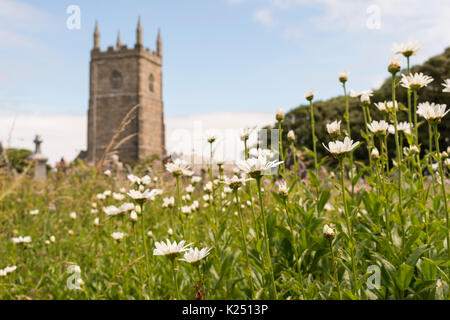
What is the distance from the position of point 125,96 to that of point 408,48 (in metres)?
38.0

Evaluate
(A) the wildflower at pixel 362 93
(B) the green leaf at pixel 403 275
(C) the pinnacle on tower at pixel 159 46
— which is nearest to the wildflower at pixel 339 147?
(B) the green leaf at pixel 403 275

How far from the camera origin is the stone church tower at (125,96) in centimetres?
3616

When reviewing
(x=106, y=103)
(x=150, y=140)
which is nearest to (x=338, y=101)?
(x=150, y=140)

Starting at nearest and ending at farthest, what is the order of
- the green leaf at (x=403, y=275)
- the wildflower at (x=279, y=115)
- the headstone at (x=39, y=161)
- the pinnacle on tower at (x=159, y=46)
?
the green leaf at (x=403, y=275) < the wildflower at (x=279, y=115) < the headstone at (x=39, y=161) < the pinnacle on tower at (x=159, y=46)

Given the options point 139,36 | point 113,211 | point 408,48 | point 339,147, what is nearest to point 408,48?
point 408,48

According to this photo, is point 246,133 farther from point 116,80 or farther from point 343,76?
point 116,80

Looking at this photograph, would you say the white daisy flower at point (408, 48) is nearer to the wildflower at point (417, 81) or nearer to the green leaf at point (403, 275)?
the wildflower at point (417, 81)

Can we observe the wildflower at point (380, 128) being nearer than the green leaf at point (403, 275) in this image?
No

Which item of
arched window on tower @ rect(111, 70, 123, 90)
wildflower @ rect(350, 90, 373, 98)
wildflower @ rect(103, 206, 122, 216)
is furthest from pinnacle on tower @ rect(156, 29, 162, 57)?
wildflower @ rect(350, 90, 373, 98)

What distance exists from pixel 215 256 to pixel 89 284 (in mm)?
907

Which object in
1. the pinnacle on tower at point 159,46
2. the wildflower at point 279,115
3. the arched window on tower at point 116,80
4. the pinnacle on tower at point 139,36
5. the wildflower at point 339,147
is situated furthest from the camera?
the pinnacle on tower at point 159,46

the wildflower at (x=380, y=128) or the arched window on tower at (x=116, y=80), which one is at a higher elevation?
the arched window on tower at (x=116, y=80)

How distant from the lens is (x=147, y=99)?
37.2 m

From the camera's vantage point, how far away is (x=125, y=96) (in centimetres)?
3716
